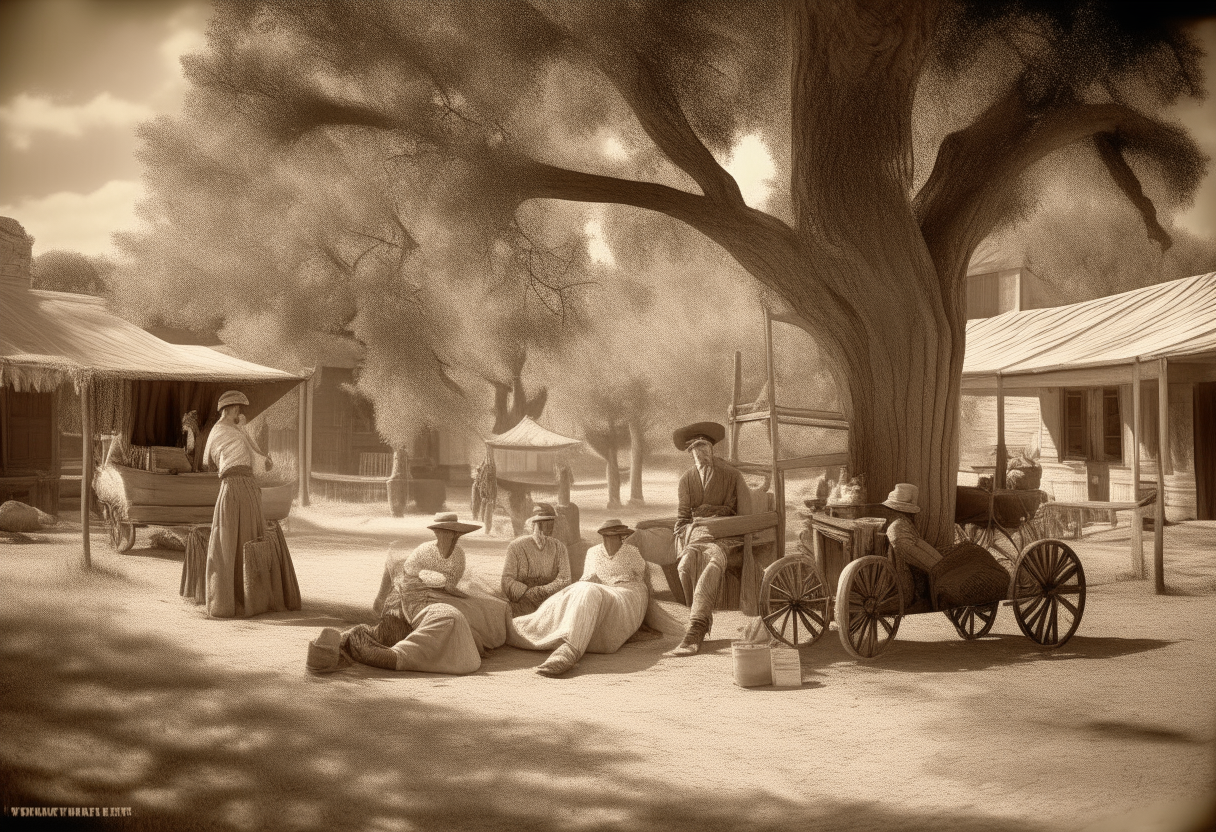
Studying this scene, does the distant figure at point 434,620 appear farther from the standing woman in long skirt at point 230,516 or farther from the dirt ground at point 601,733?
the standing woman in long skirt at point 230,516

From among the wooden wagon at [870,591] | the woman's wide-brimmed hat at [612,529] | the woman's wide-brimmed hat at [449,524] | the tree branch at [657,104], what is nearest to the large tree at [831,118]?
the tree branch at [657,104]

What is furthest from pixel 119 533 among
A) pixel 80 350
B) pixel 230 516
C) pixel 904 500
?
pixel 904 500

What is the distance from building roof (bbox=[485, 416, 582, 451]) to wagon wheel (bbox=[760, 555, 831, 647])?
25.0ft

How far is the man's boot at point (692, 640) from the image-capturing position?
622cm

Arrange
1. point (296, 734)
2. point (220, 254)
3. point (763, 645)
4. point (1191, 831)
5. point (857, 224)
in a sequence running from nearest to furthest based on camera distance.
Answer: point (1191, 831), point (296, 734), point (763, 645), point (857, 224), point (220, 254)

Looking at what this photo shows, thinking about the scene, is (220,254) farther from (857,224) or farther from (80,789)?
(80,789)

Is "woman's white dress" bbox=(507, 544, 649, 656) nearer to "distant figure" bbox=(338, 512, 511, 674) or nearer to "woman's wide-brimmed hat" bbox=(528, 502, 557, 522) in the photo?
"distant figure" bbox=(338, 512, 511, 674)

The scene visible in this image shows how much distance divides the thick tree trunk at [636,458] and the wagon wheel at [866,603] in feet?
29.3

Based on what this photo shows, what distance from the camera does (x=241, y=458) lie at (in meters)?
7.28

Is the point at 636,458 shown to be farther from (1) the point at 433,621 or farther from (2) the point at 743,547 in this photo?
(1) the point at 433,621

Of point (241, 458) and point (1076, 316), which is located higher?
point (1076, 316)

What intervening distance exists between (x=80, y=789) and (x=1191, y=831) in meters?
4.19

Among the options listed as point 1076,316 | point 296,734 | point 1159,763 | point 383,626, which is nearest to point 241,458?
point 383,626

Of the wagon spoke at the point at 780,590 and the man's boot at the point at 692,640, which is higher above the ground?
the wagon spoke at the point at 780,590
